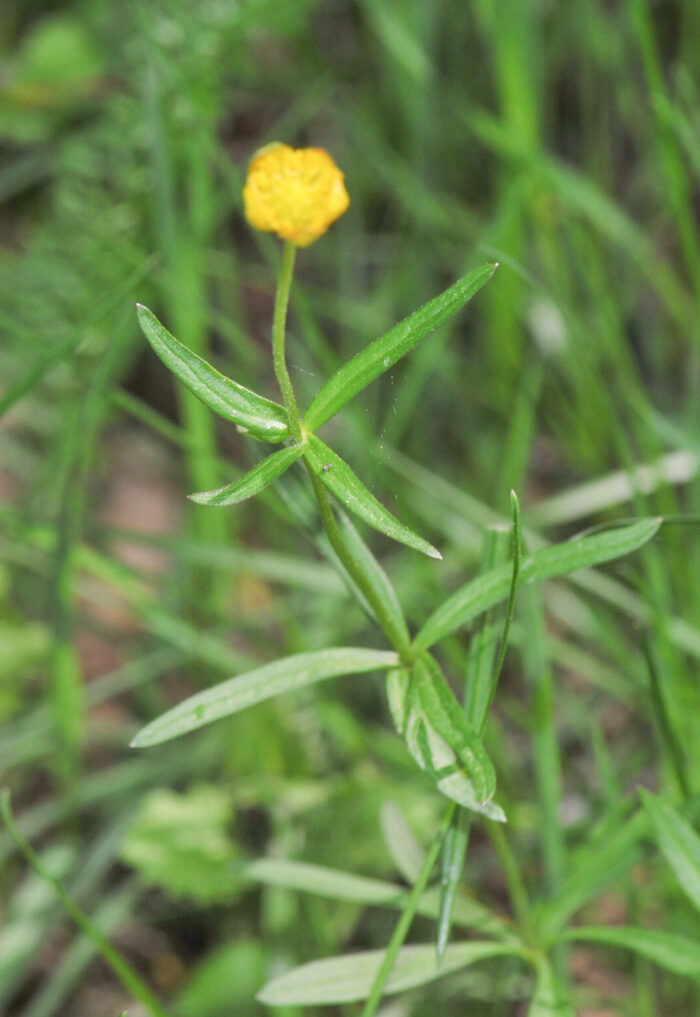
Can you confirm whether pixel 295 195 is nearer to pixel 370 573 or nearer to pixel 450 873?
pixel 370 573

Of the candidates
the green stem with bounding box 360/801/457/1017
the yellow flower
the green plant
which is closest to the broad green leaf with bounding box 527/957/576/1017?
the green plant

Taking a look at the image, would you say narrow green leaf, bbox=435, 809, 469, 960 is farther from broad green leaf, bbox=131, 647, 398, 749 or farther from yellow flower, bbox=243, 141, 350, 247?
yellow flower, bbox=243, 141, 350, 247

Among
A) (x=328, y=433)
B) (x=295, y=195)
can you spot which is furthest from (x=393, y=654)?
(x=328, y=433)

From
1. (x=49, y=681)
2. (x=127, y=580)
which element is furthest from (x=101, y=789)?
(x=127, y=580)

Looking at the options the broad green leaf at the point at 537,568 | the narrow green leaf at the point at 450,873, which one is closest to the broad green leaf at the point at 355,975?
the narrow green leaf at the point at 450,873

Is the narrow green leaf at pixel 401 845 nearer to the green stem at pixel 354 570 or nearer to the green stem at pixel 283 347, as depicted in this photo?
the green stem at pixel 354 570
